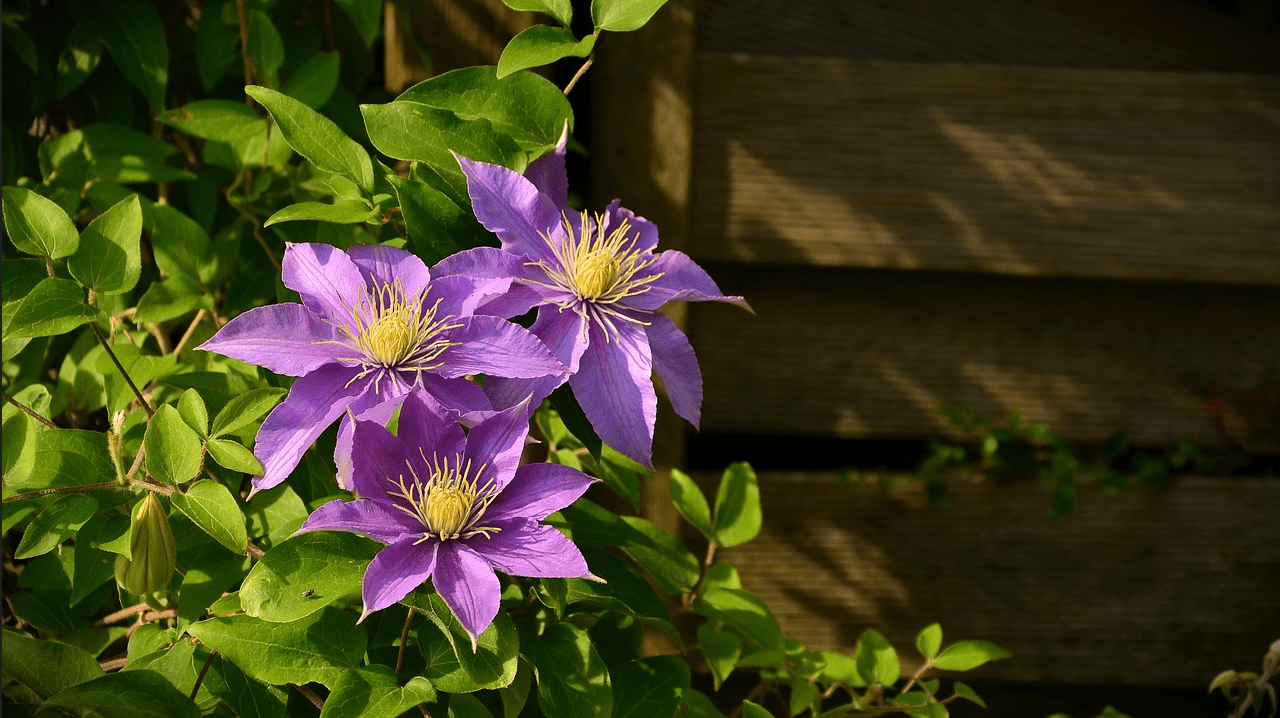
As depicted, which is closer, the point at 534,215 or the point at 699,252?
the point at 534,215

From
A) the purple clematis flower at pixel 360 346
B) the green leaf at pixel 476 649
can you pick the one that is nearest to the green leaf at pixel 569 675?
the green leaf at pixel 476 649

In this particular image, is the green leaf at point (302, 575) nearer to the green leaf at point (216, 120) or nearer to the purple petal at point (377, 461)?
the purple petal at point (377, 461)

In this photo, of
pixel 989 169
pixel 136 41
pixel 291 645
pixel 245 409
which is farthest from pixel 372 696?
pixel 989 169

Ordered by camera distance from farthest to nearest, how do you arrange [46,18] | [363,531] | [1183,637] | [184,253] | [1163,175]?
[1183,637], [1163,175], [46,18], [184,253], [363,531]

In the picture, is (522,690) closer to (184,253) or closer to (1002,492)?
(184,253)

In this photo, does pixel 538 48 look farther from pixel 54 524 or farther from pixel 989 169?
pixel 989 169

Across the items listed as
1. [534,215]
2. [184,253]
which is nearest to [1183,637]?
[534,215]
